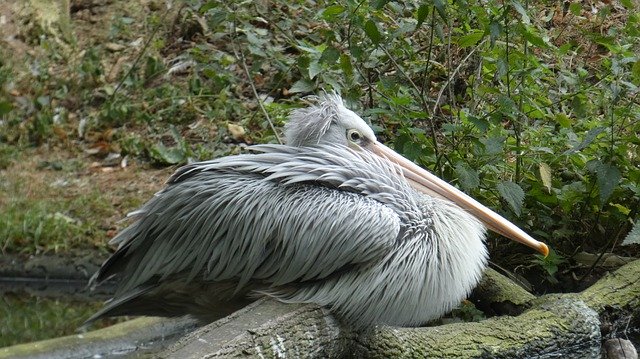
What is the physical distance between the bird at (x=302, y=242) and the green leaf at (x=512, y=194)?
2.23ft

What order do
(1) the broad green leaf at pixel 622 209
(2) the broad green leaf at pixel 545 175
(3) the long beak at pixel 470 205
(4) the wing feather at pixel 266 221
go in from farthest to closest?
(1) the broad green leaf at pixel 622 209, (2) the broad green leaf at pixel 545 175, (3) the long beak at pixel 470 205, (4) the wing feather at pixel 266 221

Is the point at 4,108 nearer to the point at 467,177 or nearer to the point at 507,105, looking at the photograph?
the point at 467,177

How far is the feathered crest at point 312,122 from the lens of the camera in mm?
5195

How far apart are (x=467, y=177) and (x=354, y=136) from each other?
3.02ft

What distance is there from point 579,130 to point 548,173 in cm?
86

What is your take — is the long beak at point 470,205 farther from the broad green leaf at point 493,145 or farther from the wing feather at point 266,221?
the broad green leaf at point 493,145

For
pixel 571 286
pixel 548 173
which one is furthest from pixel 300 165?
pixel 571 286

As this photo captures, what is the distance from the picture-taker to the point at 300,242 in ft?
15.1

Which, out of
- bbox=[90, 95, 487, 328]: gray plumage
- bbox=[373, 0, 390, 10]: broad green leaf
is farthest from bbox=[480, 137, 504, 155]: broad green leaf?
Result: bbox=[373, 0, 390, 10]: broad green leaf

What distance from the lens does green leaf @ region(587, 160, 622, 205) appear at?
A: 567 cm

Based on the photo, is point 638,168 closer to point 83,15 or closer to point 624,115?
point 624,115

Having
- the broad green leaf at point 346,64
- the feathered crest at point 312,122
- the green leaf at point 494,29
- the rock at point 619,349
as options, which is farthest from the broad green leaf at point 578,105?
the feathered crest at point 312,122

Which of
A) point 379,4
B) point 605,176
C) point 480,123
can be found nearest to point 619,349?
point 605,176

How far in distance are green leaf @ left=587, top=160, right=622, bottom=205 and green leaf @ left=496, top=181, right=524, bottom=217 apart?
1.42 ft
